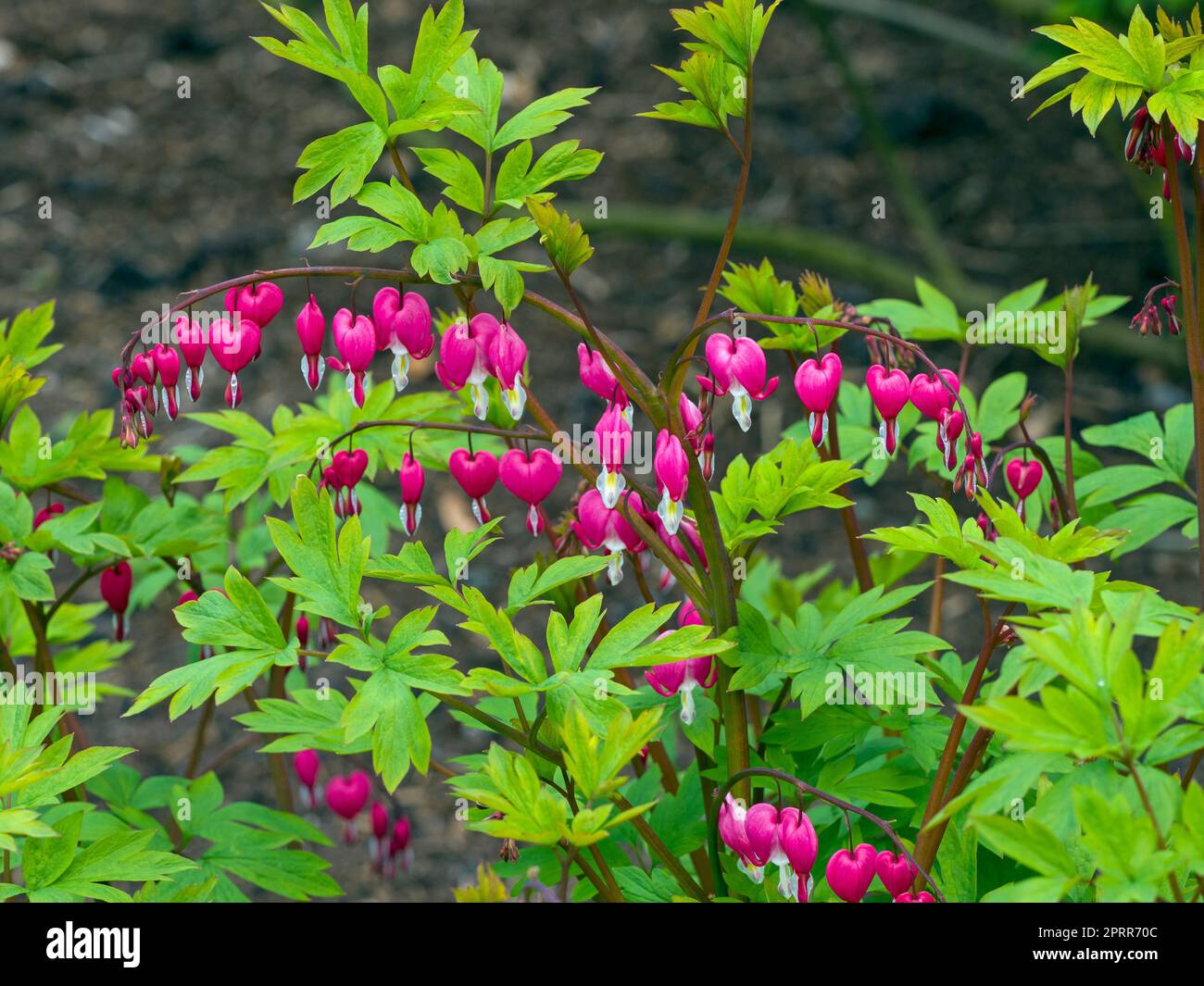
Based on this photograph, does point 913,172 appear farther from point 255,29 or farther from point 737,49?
point 737,49

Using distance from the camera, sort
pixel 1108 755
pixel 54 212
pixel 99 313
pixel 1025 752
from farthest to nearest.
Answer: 1. pixel 54 212
2. pixel 99 313
3. pixel 1025 752
4. pixel 1108 755

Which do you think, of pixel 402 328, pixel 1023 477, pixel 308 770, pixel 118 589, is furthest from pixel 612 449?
pixel 308 770

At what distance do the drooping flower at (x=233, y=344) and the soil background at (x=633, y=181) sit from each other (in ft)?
8.74

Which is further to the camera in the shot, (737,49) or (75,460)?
(75,460)

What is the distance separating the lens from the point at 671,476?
1.50m

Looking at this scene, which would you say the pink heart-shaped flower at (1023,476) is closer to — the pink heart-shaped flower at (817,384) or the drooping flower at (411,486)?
the pink heart-shaped flower at (817,384)

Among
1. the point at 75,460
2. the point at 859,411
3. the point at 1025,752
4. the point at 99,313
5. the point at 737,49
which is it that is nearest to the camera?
the point at 1025,752

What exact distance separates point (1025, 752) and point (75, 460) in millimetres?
1465

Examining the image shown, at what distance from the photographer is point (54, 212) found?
557 centimetres

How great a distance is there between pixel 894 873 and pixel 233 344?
1.01 meters

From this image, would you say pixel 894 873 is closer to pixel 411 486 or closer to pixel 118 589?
pixel 411 486

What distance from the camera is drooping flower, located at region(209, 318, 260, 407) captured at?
166 cm

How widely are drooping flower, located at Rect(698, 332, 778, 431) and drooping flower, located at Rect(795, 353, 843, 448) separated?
0.12ft
